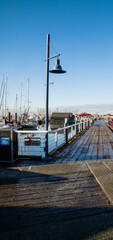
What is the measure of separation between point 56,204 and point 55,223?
0.53 m

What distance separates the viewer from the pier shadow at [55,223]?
235 cm

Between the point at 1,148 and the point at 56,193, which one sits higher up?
the point at 1,148

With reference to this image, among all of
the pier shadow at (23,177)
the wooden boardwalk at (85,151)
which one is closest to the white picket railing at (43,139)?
the wooden boardwalk at (85,151)

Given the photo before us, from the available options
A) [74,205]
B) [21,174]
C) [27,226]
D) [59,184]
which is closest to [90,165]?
[59,184]

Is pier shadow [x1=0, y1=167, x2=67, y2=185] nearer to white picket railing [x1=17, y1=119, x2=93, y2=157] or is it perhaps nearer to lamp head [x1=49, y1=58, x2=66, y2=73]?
white picket railing [x1=17, y1=119, x2=93, y2=157]

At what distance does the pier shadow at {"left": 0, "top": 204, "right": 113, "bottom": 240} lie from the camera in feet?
7.70

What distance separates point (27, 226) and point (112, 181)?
7.83 ft

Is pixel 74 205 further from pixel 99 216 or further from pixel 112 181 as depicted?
pixel 112 181

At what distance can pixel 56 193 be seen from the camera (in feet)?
11.6

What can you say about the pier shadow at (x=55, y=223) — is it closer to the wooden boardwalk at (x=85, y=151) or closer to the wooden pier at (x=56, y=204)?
the wooden pier at (x=56, y=204)

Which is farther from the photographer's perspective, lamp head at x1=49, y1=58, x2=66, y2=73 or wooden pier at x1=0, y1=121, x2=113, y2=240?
lamp head at x1=49, y1=58, x2=66, y2=73

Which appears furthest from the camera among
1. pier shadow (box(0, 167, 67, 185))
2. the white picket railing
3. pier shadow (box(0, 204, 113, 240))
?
the white picket railing

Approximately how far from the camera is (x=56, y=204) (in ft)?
10.2

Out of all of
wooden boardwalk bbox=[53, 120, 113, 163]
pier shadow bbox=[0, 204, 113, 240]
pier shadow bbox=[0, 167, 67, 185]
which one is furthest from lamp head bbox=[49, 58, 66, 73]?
pier shadow bbox=[0, 204, 113, 240]
